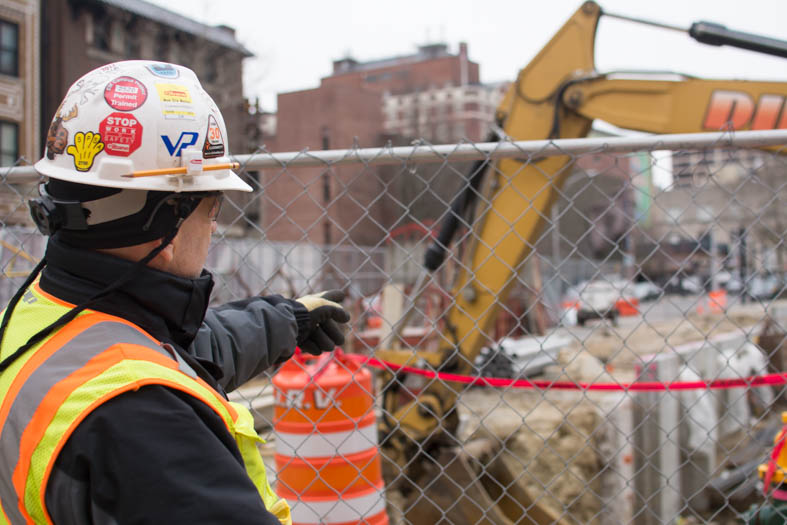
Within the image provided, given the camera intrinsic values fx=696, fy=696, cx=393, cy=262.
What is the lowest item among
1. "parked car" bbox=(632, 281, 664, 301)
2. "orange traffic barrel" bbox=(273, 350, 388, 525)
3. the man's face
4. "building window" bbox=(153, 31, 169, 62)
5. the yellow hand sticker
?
"parked car" bbox=(632, 281, 664, 301)

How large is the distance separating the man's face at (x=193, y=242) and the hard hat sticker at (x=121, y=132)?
20cm

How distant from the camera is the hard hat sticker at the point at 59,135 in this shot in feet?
4.77

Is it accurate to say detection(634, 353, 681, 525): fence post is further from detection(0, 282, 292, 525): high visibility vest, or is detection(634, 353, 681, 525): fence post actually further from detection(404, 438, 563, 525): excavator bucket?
detection(0, 282, 292, 525): high visibility vest

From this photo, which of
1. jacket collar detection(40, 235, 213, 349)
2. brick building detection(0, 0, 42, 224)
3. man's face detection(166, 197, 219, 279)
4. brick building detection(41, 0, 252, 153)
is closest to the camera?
jacket collar detection(40, 235, 213, 349)

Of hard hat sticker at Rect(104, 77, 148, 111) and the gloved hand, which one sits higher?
hard hat sticker at Rect(104, 77, 148, 111)

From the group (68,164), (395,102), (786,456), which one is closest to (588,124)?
(786,456)

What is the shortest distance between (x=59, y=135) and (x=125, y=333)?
47cm

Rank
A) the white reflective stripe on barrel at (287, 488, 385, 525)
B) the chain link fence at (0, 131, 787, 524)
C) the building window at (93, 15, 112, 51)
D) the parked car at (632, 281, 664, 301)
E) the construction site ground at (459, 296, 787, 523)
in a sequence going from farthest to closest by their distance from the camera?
the parked car at (632, 281, 664, 301) → the building window at (93, 15, 112, 51) → the construction site ground at (459, 296, 787, 523) → the white reflective stripe on barrel at (287, 488, 385, 525) → the chain link fence at (0, 131, 787, 524)

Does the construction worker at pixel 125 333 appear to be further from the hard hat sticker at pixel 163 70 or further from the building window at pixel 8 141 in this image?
→ the building window at pixel 8 141

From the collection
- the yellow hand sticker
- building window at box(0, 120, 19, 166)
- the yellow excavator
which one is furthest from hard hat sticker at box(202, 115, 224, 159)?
building window at box(0, 120, 19, 166)

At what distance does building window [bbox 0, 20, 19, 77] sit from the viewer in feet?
72.1

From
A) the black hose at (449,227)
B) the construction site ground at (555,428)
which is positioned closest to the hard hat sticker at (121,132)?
the construction site ground at (555,428)

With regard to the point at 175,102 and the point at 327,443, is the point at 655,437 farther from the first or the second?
the point at 175,102

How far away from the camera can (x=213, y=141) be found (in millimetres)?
1574
